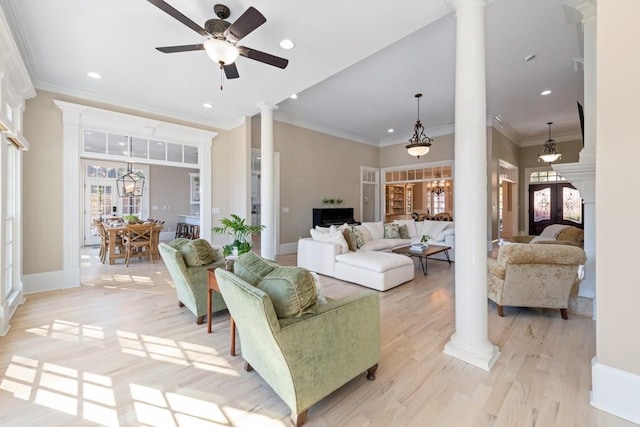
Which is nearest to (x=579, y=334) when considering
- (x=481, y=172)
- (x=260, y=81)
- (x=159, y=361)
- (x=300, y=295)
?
(x=481, y=172)

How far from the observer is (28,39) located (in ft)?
9.80

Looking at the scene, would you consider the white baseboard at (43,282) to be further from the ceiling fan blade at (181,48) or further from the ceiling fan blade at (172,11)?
the ceiling fan blade at (172,11)

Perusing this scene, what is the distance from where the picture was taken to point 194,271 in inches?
112

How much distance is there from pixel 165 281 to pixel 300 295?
3813 mm

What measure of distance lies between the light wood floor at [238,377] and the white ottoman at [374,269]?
0.74 meters

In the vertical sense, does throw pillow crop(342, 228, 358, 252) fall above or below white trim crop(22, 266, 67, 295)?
above

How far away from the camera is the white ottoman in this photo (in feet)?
12.8

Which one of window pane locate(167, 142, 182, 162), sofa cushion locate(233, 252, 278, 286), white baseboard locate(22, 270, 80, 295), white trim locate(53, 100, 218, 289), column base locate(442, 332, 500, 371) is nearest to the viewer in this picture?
sofa cushion locate(233, 252, 278, 286)

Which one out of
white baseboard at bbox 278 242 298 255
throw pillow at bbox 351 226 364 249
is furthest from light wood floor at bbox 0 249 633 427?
white baseboard at bbox 278 242 298 255

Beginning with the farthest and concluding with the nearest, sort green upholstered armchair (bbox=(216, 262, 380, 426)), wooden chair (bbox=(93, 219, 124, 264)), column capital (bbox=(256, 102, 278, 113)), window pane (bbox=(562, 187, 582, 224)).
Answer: window pane (bbox=(562, 187, 582, 224)), wooden chair (bbox=(93, 219, 124, 264)), column capital (bbox=(256, 102, 278, 113)), green upholstered armchair (bbox=(216, 262, 380, 426))

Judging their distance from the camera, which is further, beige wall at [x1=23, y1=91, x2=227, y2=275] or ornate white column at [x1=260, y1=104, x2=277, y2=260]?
ornate white column at [x1=260, y1=104, x2=277, y2=260]

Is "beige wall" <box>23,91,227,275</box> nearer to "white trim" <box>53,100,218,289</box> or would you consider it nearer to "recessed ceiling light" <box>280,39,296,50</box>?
"white trim" <box>53,100,218,289</box>

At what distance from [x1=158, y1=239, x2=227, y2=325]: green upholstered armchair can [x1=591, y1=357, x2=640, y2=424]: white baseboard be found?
3.09 metres

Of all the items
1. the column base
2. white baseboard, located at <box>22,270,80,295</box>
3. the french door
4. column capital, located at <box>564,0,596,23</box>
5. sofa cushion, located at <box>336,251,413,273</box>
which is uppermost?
column capital, located at <box>564,0,596,23</box>
